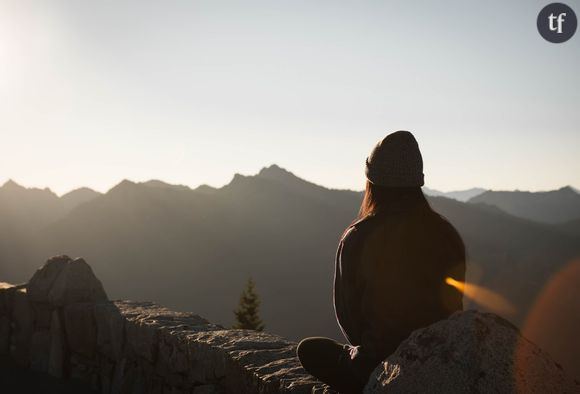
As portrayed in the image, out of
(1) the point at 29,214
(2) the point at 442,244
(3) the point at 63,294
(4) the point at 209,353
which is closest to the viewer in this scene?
(2) the point at 442,244


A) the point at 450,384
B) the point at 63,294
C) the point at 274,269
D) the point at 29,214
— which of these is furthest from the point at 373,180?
the point at 29,214

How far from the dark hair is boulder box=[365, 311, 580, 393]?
0.74 metres

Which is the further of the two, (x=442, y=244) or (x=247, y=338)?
(x=247, y=338)

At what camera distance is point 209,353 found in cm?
420

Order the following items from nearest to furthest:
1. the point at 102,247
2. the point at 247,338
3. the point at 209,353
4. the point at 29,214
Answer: the point at 209,353 → the point at 247,338 → the point at 102,247 → the point at 29,214

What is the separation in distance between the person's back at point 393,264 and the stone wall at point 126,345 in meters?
0.71

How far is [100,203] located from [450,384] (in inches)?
4688

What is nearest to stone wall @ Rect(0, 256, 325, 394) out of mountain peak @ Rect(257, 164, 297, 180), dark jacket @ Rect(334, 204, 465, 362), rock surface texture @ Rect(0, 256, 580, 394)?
rock surface texture @ Rect(0, 256, 580, 394)

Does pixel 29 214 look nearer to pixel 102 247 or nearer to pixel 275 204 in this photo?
pixel 102 247

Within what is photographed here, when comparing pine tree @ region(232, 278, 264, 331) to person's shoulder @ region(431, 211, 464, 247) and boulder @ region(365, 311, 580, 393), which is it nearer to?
person's shoulder @ region(431, 211, 464, 247)

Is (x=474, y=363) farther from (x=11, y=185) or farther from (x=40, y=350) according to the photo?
(x=11, y=185)

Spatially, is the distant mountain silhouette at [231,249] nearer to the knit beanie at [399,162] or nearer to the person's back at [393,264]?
the person's back at [393,264]

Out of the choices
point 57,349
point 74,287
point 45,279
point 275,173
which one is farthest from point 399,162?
point 275,173

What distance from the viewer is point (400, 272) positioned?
96.5 inches
